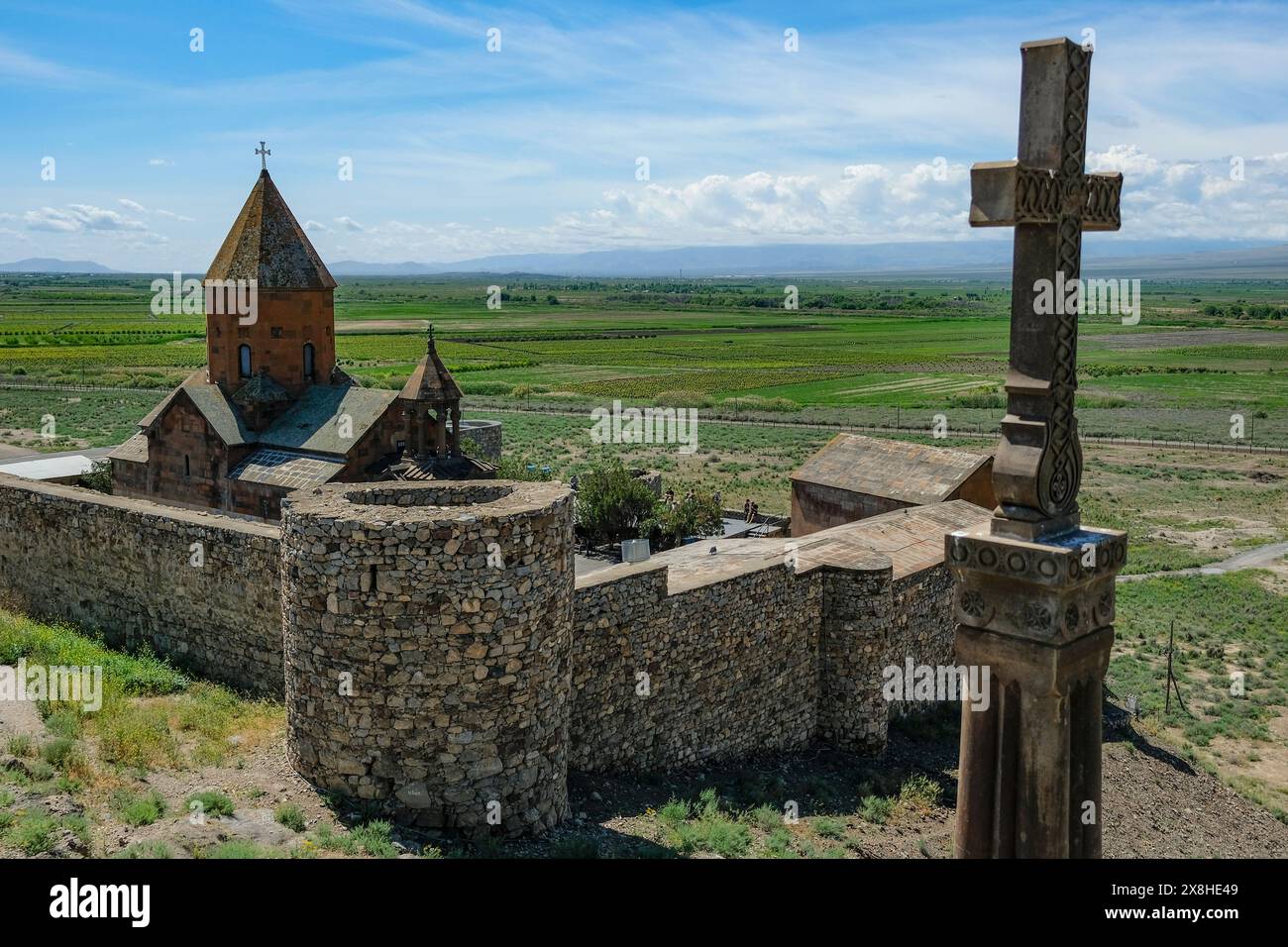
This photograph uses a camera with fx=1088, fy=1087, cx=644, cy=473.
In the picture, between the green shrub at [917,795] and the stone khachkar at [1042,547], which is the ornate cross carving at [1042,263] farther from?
the green shrub at [917,795]

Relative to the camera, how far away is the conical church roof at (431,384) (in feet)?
69.3

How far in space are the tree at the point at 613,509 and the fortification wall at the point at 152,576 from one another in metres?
12.9

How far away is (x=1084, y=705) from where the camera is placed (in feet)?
17.1

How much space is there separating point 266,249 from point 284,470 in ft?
16.8

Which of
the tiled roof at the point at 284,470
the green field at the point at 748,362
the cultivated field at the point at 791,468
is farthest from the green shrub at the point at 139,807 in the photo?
the green field at the point at 748,362

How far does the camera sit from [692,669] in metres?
10.9

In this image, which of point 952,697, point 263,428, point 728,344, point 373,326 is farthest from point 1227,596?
point 373,326

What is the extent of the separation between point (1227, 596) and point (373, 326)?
111 m

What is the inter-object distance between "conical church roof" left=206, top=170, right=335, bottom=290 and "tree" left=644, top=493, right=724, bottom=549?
9.05 metres

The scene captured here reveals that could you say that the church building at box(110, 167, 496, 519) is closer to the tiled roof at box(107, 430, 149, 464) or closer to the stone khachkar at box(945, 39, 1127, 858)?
the tiled roof at box(107, 430, 149, 464)

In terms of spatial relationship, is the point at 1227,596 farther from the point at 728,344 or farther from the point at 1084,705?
the point at 728,344

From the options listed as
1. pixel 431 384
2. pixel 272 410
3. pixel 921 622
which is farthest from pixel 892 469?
pixel 272 410

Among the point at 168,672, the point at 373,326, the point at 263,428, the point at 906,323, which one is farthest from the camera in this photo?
the point at 906,323
